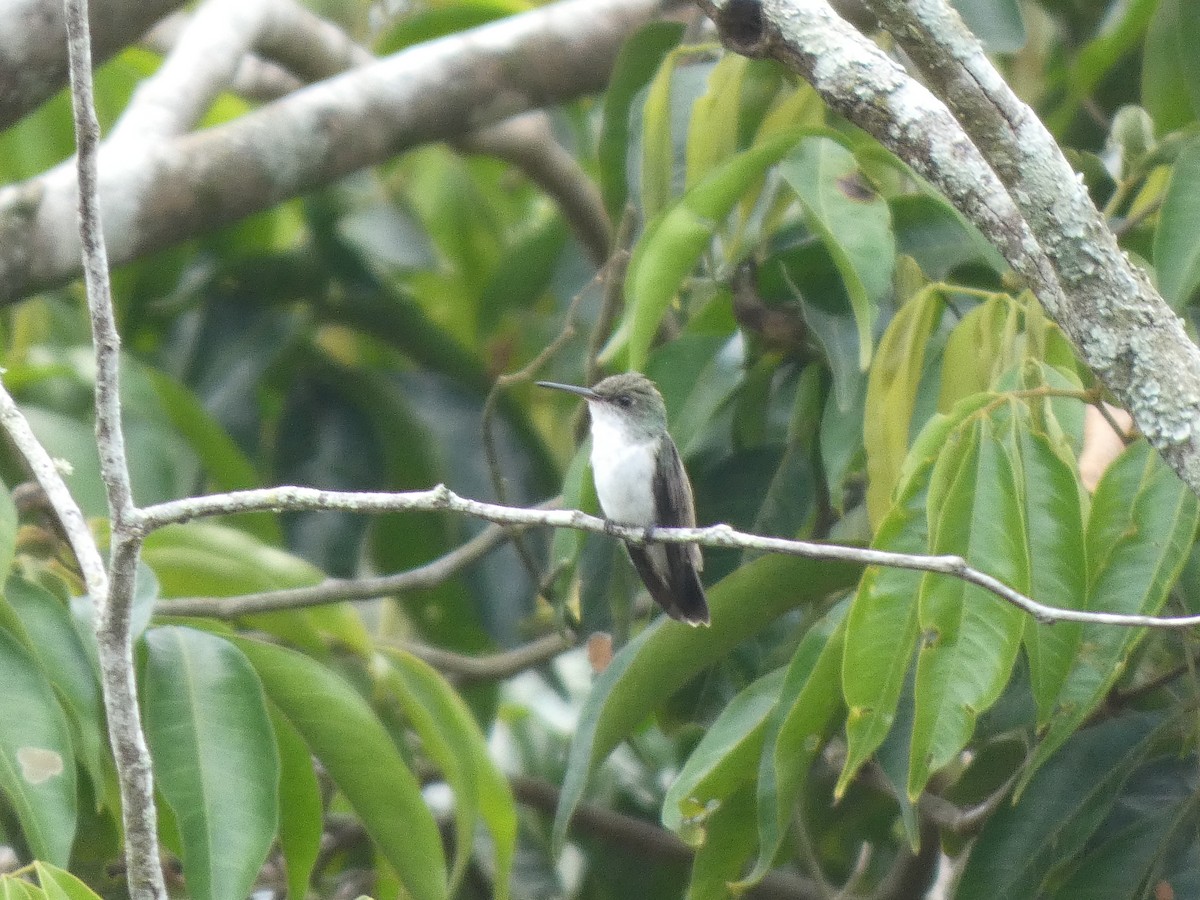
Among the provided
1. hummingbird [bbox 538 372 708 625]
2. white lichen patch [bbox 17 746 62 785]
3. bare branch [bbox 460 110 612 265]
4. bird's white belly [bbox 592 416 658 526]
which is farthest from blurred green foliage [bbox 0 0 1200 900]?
bare branch [bbox 460 110 612 265]

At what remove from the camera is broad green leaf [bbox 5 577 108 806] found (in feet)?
9.01

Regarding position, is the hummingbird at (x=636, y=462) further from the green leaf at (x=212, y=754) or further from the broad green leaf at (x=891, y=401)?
the green leaf at (x=212, y=754)

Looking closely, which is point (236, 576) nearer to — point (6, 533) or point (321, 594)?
point (321, 594)

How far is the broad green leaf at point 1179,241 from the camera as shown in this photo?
2.84 m

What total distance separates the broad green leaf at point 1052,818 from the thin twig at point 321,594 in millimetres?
1147

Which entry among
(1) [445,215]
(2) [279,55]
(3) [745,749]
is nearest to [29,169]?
(2) [279,55]

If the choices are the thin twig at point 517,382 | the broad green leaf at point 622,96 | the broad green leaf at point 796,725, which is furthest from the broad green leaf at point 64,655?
the broad green leaf at point 622,96

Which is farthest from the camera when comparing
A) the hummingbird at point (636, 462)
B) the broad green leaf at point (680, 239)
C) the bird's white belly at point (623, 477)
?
the bird's white belly at point (623, 477)

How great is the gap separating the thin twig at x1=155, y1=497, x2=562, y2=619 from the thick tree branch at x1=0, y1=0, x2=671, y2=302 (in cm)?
111

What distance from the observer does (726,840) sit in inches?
119

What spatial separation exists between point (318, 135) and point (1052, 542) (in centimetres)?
295

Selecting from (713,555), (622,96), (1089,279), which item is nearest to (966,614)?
(1089,279)

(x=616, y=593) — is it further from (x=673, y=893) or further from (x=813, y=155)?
(x=673, y=893)

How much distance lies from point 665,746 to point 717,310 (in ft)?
7.76
